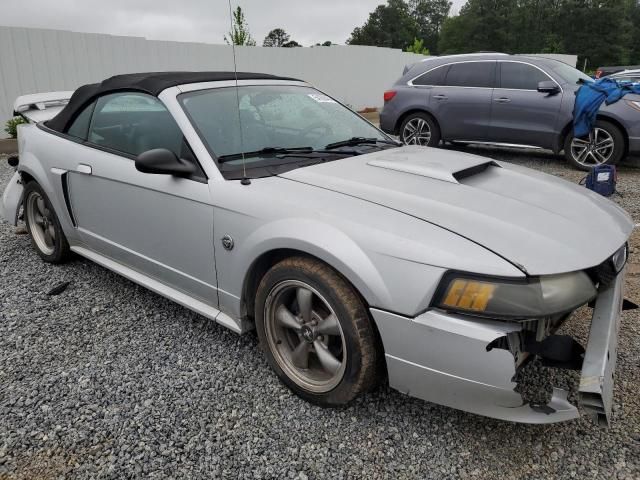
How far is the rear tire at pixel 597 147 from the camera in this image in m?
6.78

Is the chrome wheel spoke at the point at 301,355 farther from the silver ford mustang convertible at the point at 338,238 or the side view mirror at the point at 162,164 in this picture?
the side view mirror at the point at 162,164

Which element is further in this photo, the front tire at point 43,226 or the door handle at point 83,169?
the front tire at point 43,226

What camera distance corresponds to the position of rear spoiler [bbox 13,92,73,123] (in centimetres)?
409

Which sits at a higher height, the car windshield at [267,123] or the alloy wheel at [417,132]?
the car windshield at [267,123]

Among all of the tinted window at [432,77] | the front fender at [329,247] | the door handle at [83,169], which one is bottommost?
the front fender at [329,247]

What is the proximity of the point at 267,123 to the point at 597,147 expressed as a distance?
19.4 ft

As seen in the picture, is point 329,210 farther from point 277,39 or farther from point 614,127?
point 277,39

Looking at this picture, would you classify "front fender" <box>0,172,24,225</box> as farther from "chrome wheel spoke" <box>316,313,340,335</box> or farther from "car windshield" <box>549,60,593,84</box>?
"car windshield" <box>549,60,593,84</box>

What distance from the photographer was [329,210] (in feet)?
7.07

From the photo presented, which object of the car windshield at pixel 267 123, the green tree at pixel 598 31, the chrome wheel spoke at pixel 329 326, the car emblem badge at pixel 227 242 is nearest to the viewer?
the chrome wheel spoke at pixel 329 326

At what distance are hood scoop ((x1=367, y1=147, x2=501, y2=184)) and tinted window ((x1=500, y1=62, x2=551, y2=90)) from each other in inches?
209

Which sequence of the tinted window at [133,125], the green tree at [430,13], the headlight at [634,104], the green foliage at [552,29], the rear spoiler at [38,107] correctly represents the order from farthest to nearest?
1. the green tree at [430,13]
2. the green foliage at [552,29]
3. the headlight at [634,104]
4. the rear spoiler at [38,107]
5. the tinted window at [133,125]

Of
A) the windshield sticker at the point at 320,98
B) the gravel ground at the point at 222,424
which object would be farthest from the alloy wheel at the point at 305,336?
the windshield sticker at the point at 320,98

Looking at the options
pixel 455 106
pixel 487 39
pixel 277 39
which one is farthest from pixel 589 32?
pixel 455 106
